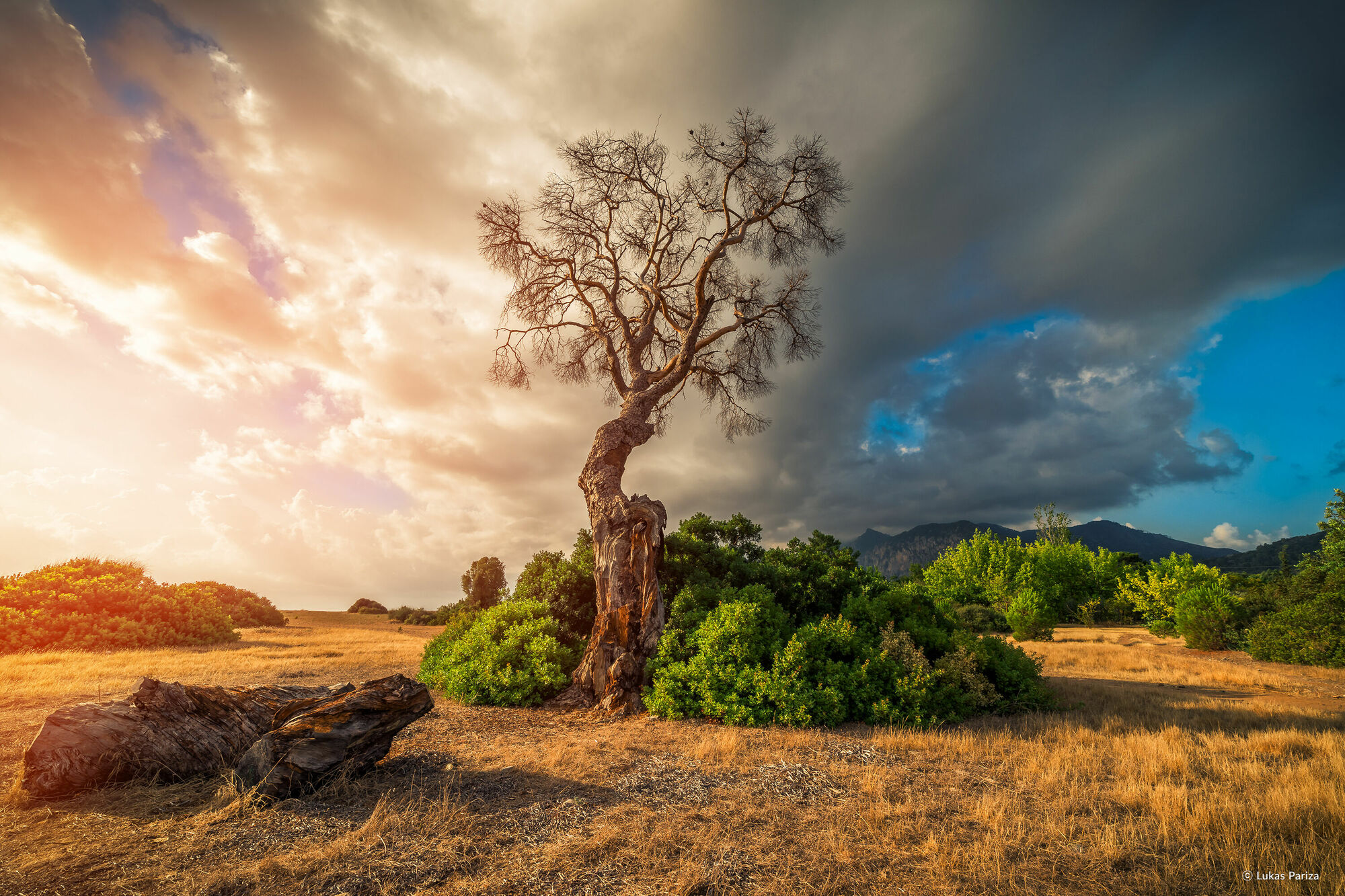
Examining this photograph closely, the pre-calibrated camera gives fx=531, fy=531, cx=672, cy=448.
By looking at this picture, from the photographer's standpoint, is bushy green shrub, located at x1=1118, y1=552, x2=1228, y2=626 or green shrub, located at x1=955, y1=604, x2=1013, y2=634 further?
green shrub, located at x1=955, y1=604, x2=1013, y2=634

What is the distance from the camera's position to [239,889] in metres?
3.65

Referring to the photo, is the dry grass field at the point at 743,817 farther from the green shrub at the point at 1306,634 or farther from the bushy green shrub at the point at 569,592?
the green shrub at the point at 1306,634

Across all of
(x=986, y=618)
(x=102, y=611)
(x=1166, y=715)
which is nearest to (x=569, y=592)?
(x=1166, y=715)

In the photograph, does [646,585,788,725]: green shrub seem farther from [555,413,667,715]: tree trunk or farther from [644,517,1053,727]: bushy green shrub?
[555,413,667,715]: tree trunk

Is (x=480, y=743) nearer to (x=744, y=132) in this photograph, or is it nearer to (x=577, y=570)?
(x=577, y=570)

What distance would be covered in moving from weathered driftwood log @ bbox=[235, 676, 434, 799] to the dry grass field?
0.78 feet

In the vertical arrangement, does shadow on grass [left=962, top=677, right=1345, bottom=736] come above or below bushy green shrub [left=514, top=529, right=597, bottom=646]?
below

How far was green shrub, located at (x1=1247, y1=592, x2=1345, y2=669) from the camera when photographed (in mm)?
15391

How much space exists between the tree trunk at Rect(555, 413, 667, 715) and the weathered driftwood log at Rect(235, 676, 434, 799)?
401 centimetres

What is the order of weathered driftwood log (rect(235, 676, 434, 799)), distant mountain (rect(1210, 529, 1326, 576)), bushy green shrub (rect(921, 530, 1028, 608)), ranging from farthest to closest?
1. distant mountain (rect(1210, 529, 1326, 576))
2. bushy green shrub (rect(921, 530, 1028, 608))
3. weathered driftwood log (rect(235, 676, 434, 799))

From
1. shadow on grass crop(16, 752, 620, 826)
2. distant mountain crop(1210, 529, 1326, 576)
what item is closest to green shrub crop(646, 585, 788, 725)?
shadow on grass crop(16, 752, 620, 826)

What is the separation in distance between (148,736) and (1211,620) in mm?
30193

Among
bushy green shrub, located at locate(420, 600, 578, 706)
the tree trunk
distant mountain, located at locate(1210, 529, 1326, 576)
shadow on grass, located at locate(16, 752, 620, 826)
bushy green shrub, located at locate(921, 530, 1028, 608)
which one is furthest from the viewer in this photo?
distant mountain, located at locate(1210, 529, 1326, 576)

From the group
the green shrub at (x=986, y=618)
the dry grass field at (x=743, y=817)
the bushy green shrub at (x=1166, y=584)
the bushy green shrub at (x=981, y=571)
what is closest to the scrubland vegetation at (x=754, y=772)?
the dry grass field at (x=743, y=817)
